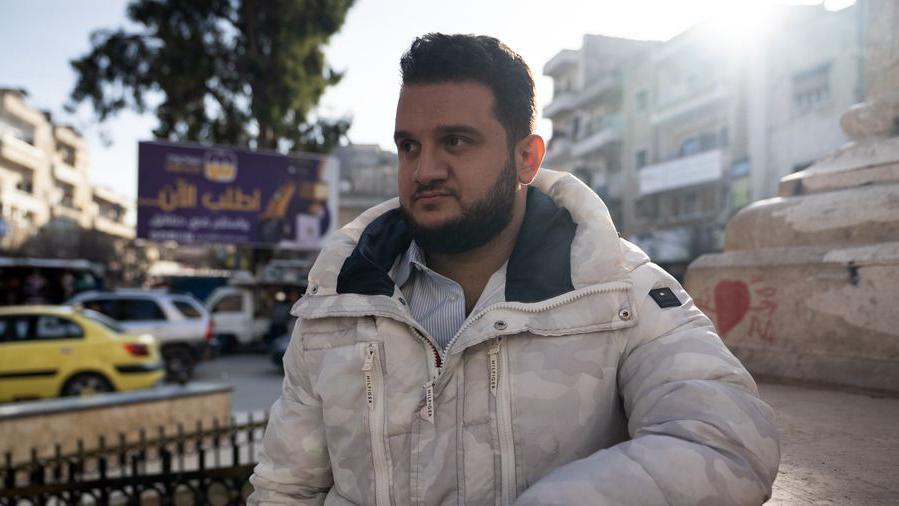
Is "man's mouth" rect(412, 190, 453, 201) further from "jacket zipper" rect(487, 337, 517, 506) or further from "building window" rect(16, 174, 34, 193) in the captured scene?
"building window" rect(16, 174, 34, 193)

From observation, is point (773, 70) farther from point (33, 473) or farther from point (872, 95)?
point (33, 473)

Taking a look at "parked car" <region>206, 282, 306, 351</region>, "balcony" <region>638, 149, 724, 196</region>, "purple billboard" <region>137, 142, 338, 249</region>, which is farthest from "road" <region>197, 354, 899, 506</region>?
"balcony" <region>638, 149, 724, 196</region>

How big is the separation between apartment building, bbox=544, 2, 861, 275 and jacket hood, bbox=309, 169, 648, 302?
1704 centimetres

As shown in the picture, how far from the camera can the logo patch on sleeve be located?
1.41m

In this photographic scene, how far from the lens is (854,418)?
6.61 ft

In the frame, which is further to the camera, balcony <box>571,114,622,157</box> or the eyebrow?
balcony <box>571,114,622,157</box>

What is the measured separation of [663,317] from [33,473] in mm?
4290

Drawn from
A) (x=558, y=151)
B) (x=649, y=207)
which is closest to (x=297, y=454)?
(x=649, y=207)

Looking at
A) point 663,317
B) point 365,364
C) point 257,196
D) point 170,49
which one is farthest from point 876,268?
point 170,49

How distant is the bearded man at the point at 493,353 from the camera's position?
3.79 feet

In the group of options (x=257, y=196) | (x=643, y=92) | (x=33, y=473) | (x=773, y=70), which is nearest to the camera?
(x=33, y=473)

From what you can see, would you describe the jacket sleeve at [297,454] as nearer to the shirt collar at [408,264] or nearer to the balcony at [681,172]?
the shirt collar at [408,264]

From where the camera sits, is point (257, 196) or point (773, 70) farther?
point (773, 70)

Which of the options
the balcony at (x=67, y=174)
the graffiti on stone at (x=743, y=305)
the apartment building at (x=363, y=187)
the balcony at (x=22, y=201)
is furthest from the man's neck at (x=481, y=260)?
the balcony at (x=67, y=174)
